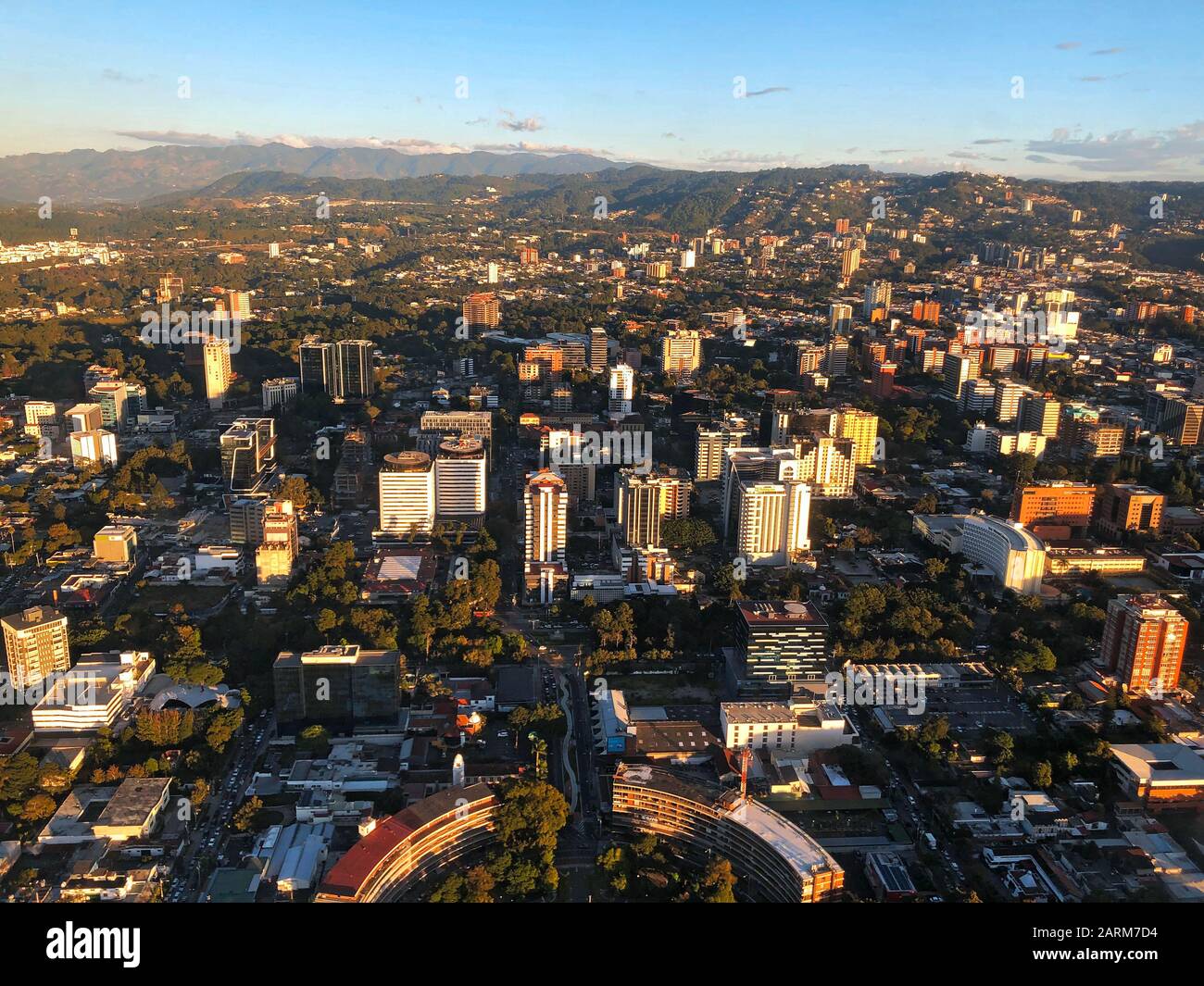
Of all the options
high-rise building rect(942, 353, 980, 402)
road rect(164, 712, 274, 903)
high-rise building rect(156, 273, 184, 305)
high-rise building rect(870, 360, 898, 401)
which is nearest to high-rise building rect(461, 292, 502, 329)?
high-rise building rect(156, 273, 184, 305)

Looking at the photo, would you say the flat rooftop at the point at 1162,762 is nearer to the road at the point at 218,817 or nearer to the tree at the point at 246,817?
the tree at the point at 246,817

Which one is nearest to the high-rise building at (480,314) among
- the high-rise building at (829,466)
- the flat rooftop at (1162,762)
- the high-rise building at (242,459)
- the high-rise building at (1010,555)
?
the high-rise building at (242,459)

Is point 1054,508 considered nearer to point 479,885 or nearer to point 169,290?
point 479,885

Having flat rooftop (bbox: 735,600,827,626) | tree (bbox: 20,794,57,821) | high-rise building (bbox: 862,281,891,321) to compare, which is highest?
high-rise building (bbox: 862,281,891,321)

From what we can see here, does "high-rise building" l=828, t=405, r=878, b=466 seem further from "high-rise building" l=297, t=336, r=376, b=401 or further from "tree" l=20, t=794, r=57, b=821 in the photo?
"tree" l=20, t=794, r=57, b=821

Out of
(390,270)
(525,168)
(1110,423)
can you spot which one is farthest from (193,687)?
(525,168)

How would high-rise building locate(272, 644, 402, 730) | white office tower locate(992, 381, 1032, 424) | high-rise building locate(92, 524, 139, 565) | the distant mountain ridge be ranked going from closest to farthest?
high-rise building locate(272, 644, 402, 730) → high-rise building locate(92, 524, 139, 565) → white office tower locate(992, 381, 1032, 424) → the distant mountain ridge

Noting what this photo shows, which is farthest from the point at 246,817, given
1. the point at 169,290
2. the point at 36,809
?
the point at 169,290
